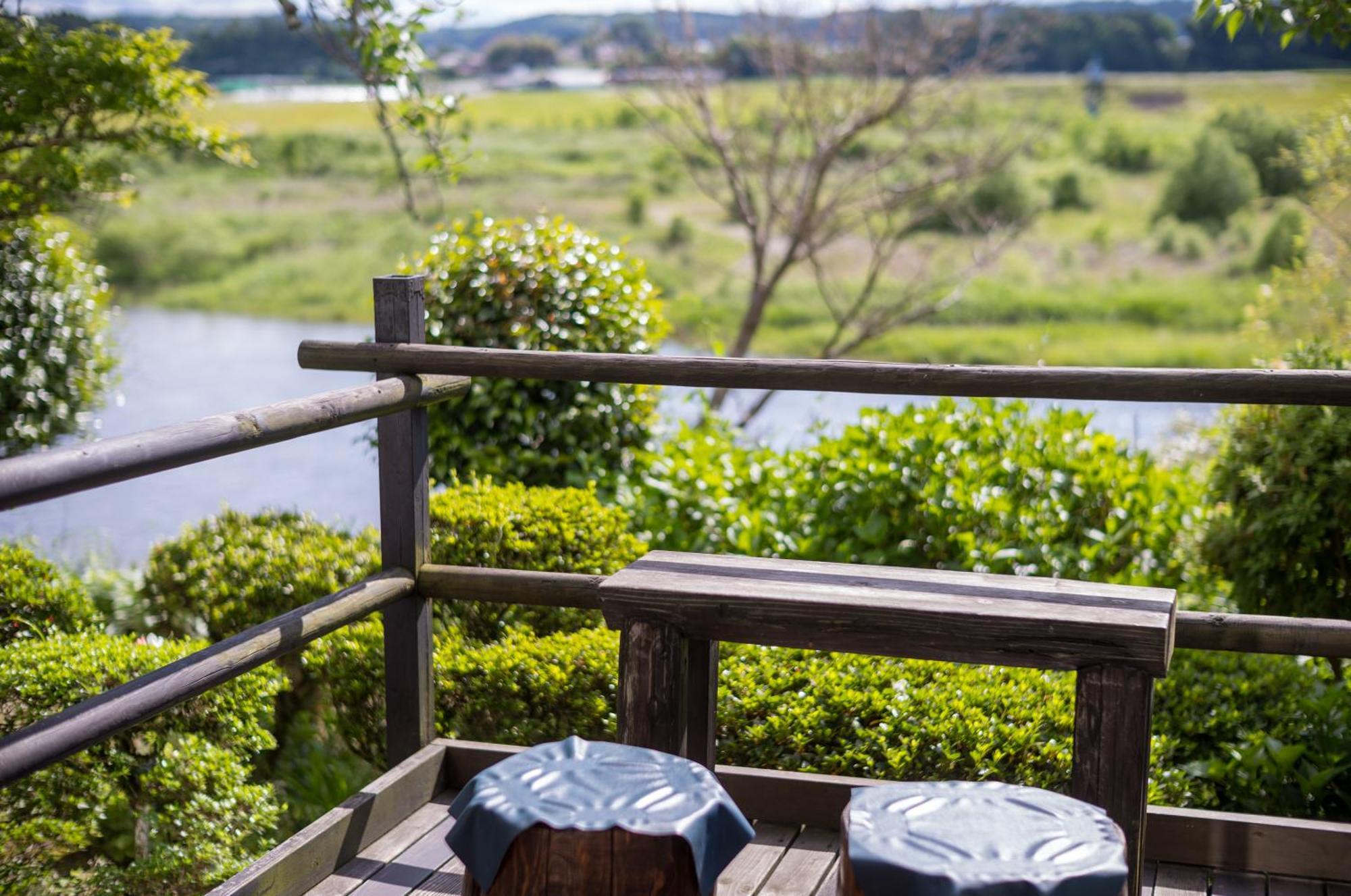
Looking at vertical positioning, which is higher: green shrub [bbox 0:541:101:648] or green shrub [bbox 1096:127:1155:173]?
green shrub [bbox 1096:127:1155:173]

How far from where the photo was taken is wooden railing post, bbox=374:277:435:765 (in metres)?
2.66

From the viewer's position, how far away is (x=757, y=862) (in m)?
2.40

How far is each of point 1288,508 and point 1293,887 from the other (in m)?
1.74

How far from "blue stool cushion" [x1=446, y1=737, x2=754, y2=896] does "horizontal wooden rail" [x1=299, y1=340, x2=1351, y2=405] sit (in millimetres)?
986

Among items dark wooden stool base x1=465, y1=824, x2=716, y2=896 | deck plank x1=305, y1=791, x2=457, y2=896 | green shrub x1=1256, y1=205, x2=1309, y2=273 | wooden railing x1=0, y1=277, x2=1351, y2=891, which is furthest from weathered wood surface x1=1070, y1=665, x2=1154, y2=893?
green shrub x1=1256, y1=205, x2=1309, y2=273

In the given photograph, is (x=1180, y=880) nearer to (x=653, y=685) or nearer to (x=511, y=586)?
(x=653, y=685)

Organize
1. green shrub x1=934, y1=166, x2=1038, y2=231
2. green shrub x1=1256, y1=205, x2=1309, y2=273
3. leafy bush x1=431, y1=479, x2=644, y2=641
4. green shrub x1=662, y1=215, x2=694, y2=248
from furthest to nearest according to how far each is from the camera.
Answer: green shrub x1=662, y1=215, x2=694, y2=248, green shrub x1=1256, y1=205, x2=1309, y2=273, green shrub x1=934, y1=166, x2=1038, y2=231, leafy bush x1=431, y1=479, x2=644, y2=641

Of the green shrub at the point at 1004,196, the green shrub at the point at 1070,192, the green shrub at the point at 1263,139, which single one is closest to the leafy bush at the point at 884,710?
the green shrub at the point at 1004,196

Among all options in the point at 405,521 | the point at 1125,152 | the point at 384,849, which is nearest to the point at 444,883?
the point at 384,849

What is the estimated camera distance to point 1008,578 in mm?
2189

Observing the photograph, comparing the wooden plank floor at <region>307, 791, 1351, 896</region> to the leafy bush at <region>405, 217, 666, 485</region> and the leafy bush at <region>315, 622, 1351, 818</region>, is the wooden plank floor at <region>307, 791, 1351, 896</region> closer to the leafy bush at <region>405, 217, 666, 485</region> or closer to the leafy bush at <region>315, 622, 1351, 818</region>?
the leafy bush at <region>315, 622, 1351, 818</region>

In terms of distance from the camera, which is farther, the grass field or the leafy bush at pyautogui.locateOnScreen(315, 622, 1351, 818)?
the grass field

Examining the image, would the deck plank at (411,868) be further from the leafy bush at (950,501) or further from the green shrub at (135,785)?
the leafy bush at (950,501)

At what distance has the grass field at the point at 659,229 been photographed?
21.4 metres
